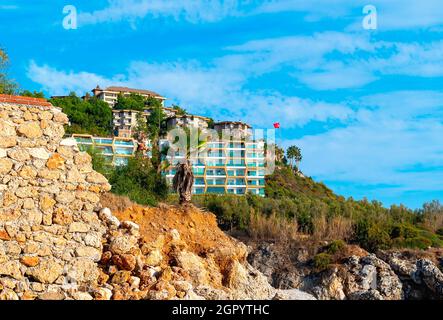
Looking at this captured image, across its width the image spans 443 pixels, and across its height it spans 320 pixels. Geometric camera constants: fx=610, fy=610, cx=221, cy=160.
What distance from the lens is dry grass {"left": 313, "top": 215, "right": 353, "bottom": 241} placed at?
24828 millimetres

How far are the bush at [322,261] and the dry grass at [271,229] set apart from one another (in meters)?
1.92

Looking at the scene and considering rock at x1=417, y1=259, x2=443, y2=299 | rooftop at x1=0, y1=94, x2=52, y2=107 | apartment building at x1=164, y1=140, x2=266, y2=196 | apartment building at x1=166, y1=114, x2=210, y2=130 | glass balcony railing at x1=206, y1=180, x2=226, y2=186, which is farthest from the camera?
apartment building at x1=166, y1=114, x2=210, y2=130

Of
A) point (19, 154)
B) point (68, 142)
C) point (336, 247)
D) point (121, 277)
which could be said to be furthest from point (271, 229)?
point (19, 154)

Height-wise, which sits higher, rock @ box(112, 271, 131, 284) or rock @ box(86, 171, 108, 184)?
rock @ box(86, 171, 108, 184)

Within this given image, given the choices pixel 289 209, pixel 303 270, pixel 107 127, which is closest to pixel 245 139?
pixel 107 127

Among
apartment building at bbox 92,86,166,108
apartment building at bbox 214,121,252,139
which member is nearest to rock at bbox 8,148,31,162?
apartment building at bbox 214,121,252,139

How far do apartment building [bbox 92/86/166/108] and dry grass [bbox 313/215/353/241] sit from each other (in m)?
86.2

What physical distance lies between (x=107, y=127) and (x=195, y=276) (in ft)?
245

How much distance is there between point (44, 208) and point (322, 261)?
1113 centimetres

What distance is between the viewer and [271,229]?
24.2m

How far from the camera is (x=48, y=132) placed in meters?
15.0

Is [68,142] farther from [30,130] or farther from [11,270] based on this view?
[11,270]

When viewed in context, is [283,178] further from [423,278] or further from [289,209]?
[423,278]

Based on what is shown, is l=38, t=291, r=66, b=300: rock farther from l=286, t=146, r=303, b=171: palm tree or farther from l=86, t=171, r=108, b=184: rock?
l=286, t=146, r=303, b=171: palm tree
